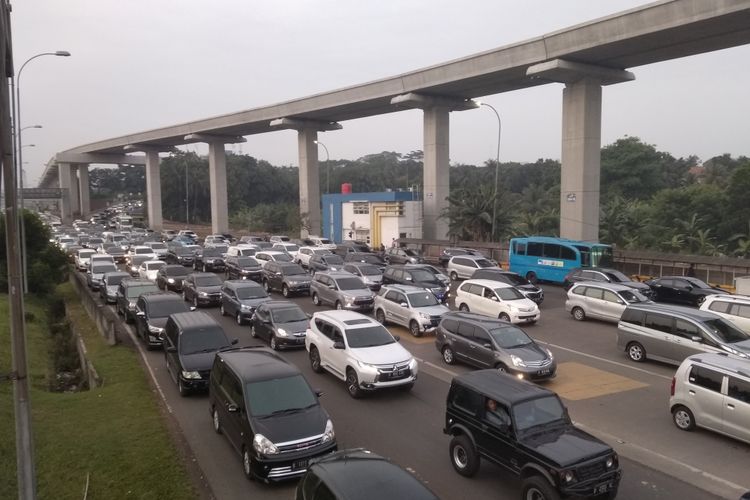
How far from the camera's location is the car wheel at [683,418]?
11414mm

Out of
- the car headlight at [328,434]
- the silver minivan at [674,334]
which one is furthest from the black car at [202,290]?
the car headlight at [328,434]

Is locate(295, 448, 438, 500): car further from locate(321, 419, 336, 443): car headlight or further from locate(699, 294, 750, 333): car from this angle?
locate(699, 294, 750, 333): car

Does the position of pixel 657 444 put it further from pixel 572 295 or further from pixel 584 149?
pixel 584 149

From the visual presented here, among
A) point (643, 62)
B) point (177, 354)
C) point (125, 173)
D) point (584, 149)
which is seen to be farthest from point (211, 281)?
point (125, 173)

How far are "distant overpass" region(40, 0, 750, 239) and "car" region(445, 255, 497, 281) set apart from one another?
9.92 metres

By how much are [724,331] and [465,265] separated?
60.4 feet

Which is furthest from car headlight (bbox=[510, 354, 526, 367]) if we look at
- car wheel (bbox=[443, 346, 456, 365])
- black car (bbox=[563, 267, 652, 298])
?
black car (bbox=[563, 267, 652, 298])

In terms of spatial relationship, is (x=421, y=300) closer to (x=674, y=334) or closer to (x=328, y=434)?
(x=674, y=334)

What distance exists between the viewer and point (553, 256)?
31188 mm

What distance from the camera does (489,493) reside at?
8922 millimetres

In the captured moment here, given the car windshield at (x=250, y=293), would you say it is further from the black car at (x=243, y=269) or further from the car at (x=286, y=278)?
the black car at (x=243, y=269)

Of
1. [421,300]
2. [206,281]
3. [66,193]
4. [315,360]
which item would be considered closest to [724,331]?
[421,300]

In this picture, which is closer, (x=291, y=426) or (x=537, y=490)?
(x=537, y=490)

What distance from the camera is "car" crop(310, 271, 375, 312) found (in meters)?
23.1
